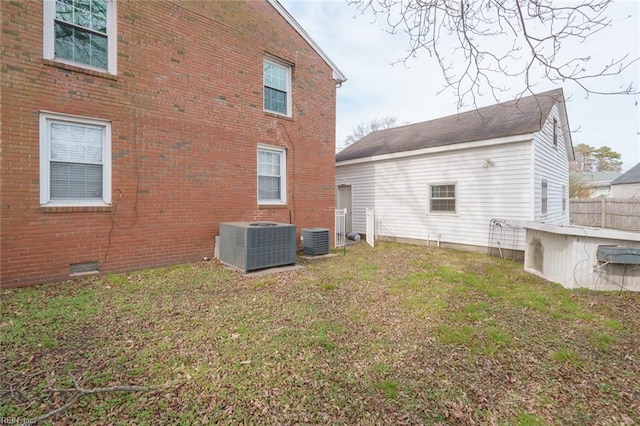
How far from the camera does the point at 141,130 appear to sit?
594 centimetres

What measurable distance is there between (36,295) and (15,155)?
2273 millimetres

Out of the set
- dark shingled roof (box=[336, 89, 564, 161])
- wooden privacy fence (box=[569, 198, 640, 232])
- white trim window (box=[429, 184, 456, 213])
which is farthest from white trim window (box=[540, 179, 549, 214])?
wooden privacy fence (box=[569, 198, 640, 232])

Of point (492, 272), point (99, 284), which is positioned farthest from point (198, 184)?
point (492, 272)

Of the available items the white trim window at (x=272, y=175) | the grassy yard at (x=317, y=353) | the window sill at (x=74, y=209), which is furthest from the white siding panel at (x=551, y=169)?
the window sill at (x=74, y=209)

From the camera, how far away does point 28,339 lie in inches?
123

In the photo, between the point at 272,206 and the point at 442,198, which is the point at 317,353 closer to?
the point at 272,206

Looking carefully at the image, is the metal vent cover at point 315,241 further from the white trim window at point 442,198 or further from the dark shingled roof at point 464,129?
the dark shingled roof at point 464,129

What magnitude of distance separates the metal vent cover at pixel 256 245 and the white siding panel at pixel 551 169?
7.15 metres

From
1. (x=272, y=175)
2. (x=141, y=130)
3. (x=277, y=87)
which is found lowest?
(x=272, y=175)

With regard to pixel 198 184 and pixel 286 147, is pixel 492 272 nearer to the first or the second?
pixel 286 147

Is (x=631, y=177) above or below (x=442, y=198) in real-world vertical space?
above

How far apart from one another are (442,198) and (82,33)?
33.5 ft

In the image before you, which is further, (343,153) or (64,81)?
(343,153)

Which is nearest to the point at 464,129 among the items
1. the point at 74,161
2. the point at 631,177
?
the point at 74,161
